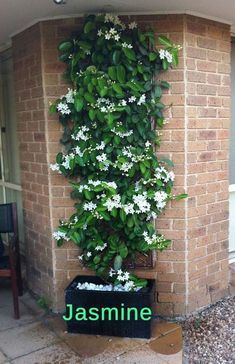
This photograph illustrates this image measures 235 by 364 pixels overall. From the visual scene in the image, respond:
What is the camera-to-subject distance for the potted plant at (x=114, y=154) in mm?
2619

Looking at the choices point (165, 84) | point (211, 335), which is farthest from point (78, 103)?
point (211, 335)

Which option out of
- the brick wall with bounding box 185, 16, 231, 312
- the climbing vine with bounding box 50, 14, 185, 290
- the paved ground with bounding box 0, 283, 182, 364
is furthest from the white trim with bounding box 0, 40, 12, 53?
the paved ground with bounding box 0, 283, 182, 364

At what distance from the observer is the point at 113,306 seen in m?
2.67

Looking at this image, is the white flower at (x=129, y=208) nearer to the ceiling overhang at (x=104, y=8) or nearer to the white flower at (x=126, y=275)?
the white flower at (x=126, y=275)

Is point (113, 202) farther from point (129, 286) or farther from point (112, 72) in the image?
point (112, 72)

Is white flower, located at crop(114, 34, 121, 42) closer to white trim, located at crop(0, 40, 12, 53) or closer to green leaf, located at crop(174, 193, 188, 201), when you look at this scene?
green leaf, located at crop(174, 193, 188, 201)

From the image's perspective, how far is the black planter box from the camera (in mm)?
2658

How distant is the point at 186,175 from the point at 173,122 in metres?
0.42

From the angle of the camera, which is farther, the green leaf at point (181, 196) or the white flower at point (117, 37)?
the green leaf at point (181, 196)

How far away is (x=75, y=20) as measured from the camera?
2.77 metres

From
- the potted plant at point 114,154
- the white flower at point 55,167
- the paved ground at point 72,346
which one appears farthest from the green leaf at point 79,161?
the paved ground at point 72,346

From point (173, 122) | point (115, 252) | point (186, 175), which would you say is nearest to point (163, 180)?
point (186, 175)

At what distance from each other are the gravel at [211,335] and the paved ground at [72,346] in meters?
0.09

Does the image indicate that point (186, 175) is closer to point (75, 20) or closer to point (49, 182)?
point (49, 182)
